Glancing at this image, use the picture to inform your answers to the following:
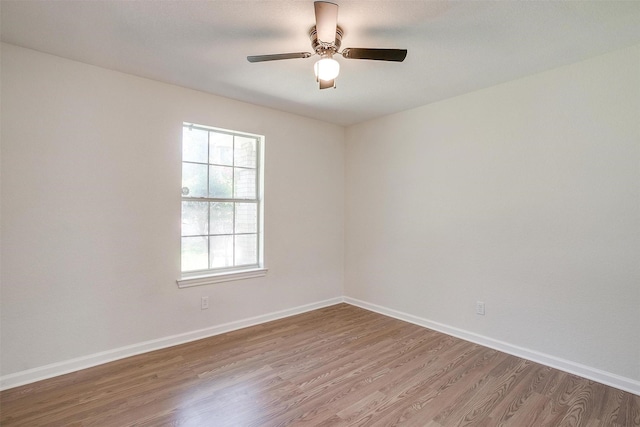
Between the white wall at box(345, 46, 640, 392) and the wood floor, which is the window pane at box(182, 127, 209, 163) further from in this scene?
the white wall at box(345, 46, 640, 392)

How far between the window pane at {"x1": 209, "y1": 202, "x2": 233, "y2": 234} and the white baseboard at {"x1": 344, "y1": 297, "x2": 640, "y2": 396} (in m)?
2.17

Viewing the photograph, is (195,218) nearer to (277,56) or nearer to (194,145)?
(194,145)

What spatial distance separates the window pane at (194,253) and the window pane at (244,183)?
24.8 inches

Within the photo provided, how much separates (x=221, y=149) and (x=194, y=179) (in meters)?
0.45

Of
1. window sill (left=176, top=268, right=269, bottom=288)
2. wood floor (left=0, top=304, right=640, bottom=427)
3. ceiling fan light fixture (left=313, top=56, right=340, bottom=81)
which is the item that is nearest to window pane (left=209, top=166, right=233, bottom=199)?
window sill (left=176, top=268, right=269, bottom=288)

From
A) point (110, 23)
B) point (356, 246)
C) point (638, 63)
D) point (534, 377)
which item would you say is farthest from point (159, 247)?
point (638, 63)

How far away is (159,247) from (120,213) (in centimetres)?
44

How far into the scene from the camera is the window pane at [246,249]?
3523 millimetres

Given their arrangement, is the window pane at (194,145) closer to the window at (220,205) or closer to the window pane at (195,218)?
the window at (220,205)

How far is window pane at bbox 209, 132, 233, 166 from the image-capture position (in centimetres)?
331

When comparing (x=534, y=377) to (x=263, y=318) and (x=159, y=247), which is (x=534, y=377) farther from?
(x=159, y=247)

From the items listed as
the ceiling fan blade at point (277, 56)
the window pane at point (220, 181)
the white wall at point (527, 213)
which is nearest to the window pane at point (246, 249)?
the window pane at point (220, 181)

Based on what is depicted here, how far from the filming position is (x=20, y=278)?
2.29 m

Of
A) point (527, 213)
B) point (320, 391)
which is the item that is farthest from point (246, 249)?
point (527, 213)
